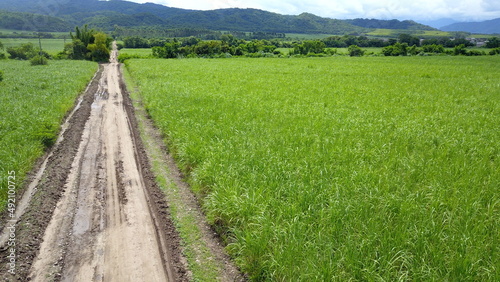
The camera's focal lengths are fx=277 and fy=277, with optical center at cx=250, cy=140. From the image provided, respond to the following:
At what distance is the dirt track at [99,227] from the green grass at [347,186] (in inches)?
52.9

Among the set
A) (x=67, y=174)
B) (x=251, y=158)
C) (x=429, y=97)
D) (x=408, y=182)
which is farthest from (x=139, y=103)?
(x=429, y=97)

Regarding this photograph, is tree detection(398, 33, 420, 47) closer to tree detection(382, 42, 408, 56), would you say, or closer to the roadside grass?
tree detection(382, 42, 408, 56)

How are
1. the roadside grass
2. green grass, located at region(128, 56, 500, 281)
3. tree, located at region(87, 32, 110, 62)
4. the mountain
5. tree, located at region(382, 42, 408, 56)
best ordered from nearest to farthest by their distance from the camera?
green grass, located at region(128, 56, 500, 281)
the roadside grass
tree, located at region(87, 32, 110, 62)
tree, located at region(382, 42, 408, 56)
the mountain

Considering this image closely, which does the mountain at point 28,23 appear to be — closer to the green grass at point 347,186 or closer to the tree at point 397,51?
the tree at point 397,51

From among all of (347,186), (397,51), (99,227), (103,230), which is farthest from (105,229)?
(397,51)

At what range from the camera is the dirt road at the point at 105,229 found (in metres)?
5.11

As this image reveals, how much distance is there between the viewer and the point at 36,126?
11.9 metres

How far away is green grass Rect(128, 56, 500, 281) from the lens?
4766mm

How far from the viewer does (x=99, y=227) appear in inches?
248

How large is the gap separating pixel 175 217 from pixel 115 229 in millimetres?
1343

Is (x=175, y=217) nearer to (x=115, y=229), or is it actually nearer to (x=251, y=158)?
(x=115, y=229)

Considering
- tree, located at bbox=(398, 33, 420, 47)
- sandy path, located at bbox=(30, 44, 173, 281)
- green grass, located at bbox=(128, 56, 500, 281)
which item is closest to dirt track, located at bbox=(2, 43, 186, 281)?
sandy path, located at bbox=(30, 44, 173, 281)

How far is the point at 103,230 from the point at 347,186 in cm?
589

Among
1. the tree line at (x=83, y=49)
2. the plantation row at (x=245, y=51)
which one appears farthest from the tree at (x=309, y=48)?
the tree line at (x=83, y=49)
